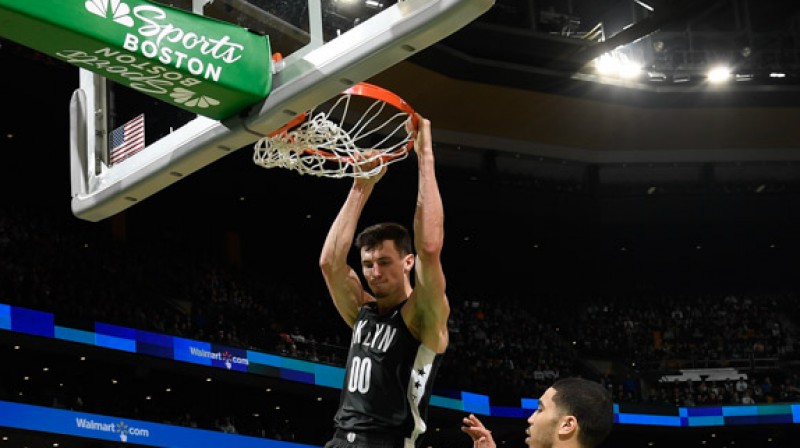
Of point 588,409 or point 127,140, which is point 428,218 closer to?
point 588,409

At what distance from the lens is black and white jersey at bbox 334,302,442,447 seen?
458 centimetres

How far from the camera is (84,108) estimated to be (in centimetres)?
519

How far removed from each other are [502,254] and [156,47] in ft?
78.5

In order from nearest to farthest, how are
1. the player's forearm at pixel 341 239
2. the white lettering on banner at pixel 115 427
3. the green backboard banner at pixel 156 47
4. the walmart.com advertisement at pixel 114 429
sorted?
the green backboard banner at pixel 156 47 → the player's forearm at pixel 341 239 → the walmart.com advertisement at pixel 114 429 → the white lettering on banner at pixel 115 427

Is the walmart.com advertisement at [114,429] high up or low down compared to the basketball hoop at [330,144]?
up

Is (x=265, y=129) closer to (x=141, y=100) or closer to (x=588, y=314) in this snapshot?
(x=141, y=100)

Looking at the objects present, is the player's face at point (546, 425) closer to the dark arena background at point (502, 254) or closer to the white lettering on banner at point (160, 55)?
the white lettering on banner at point (160, 55)

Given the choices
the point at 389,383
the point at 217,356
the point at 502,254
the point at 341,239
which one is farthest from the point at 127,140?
the point at 502,254

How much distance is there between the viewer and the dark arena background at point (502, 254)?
18.3 m

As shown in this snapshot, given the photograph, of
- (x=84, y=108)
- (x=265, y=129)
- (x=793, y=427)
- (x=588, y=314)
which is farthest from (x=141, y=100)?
(x=588, y=314)

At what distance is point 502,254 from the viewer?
27875mm

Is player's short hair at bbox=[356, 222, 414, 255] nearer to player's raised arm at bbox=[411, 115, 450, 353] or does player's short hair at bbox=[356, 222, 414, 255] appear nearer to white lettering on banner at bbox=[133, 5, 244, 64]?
player's raised arm at bbox=[411, 115, 450, 353]

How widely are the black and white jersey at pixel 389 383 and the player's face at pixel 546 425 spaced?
78cm

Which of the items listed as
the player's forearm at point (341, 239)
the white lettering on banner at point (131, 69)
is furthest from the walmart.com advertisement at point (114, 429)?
the white lettering on banner at point (131, 69)
